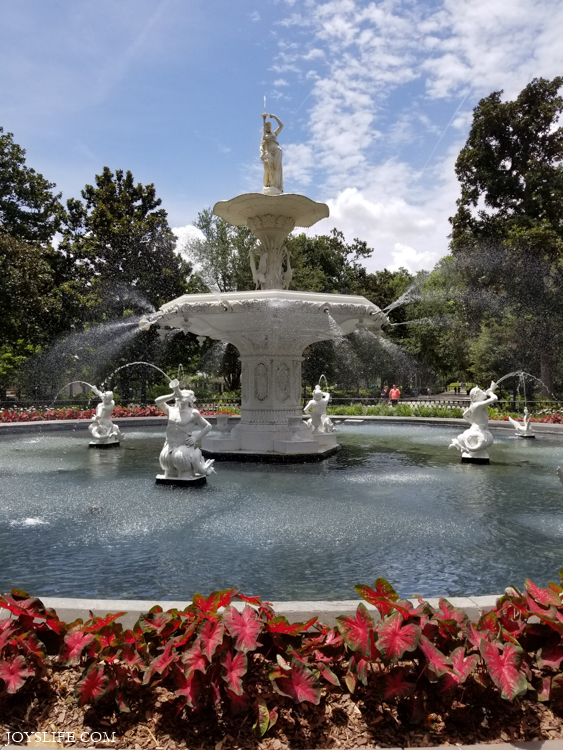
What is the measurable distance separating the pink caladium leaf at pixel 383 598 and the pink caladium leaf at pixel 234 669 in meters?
0.82

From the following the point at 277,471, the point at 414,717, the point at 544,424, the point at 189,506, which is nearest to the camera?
the point at 414,717

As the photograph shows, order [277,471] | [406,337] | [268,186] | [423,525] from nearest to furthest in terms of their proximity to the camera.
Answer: [423,525] < [277,471] < [268,186] < [406,337]

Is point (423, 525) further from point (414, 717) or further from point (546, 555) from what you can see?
point (414, 717)

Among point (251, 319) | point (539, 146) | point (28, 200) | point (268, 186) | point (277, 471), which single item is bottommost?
point (277, 471)

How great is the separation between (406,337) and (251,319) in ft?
139

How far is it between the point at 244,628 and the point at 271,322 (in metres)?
9.85

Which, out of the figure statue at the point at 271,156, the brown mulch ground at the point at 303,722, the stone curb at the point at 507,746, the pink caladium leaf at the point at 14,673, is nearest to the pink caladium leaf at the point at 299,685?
the brown mulch ground at the point at 303,722

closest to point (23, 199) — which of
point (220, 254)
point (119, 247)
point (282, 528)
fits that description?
point (119, 247)

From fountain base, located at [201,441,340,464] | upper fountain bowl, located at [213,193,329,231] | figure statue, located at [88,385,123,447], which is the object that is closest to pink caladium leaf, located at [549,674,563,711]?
fountain base, located at [201,441,340,464]

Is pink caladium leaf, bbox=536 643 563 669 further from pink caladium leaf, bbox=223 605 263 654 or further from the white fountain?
the white fountain

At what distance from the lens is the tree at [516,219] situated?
101 feet

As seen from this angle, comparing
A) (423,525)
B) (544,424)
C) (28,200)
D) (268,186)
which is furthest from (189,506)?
(28,200)

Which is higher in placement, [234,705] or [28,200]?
[28,200]

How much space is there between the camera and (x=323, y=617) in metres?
3.86
